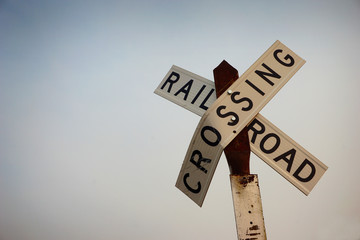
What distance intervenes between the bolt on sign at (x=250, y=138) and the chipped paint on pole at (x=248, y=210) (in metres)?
0.06

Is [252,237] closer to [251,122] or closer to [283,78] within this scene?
[251,122]

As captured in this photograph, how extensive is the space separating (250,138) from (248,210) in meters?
0.16

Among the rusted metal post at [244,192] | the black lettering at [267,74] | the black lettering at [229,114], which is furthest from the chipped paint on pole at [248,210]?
the black lettering at [267,74]

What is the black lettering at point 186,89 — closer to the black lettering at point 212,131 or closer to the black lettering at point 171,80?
the black lettering at point 171,80

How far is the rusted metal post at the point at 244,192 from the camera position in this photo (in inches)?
22.2

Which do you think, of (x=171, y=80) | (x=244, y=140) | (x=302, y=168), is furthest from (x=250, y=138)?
(x=171, y=80)

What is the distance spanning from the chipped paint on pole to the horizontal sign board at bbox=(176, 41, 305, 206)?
2.6 inches

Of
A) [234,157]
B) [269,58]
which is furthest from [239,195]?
[269,58]

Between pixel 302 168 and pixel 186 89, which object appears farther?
pixel 186 89

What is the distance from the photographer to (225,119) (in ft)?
2.01

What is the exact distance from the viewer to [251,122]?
634 millimetres

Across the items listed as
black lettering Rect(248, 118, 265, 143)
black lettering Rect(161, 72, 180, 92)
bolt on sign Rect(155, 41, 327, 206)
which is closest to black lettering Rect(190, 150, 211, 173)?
bolt on sign Rect(155, 41, 327, 206)

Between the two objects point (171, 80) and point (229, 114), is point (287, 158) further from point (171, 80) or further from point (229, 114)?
point (171, 80)

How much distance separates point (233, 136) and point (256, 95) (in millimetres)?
Answer: 114
